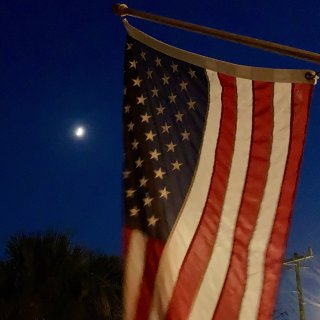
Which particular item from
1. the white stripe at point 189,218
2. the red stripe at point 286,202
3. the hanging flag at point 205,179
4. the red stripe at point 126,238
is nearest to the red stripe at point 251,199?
the hanging flag at point 205,179

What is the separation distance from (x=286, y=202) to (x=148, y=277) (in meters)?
1.23

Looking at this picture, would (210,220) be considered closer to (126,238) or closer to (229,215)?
(229,215)

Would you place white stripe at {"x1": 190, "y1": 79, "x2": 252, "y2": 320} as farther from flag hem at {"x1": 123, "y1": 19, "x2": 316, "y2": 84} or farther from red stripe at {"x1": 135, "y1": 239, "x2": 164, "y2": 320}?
red stripe at {"x1": 135, "y1": 239, "x2": 164, "y2": 320}

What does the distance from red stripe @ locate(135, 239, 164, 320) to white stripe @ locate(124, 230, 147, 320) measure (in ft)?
0.09

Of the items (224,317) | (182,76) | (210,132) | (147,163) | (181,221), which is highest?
(182,76)

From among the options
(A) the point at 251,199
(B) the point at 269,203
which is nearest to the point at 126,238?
(A) the point at 251,199

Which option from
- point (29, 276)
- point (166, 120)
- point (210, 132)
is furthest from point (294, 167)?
point (29, 276)

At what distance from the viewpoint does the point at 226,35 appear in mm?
4742

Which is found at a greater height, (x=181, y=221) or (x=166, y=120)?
(x=166, y=120)

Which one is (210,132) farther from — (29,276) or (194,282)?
(29,276)

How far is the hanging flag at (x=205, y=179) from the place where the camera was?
4.38 metres

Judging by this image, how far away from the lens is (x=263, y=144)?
4844 millimetres

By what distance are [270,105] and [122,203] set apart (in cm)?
147

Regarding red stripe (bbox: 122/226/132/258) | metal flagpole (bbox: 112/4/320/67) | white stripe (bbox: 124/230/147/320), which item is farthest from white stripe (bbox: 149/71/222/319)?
metal flagpole (bbox: 112/4/320/67)
